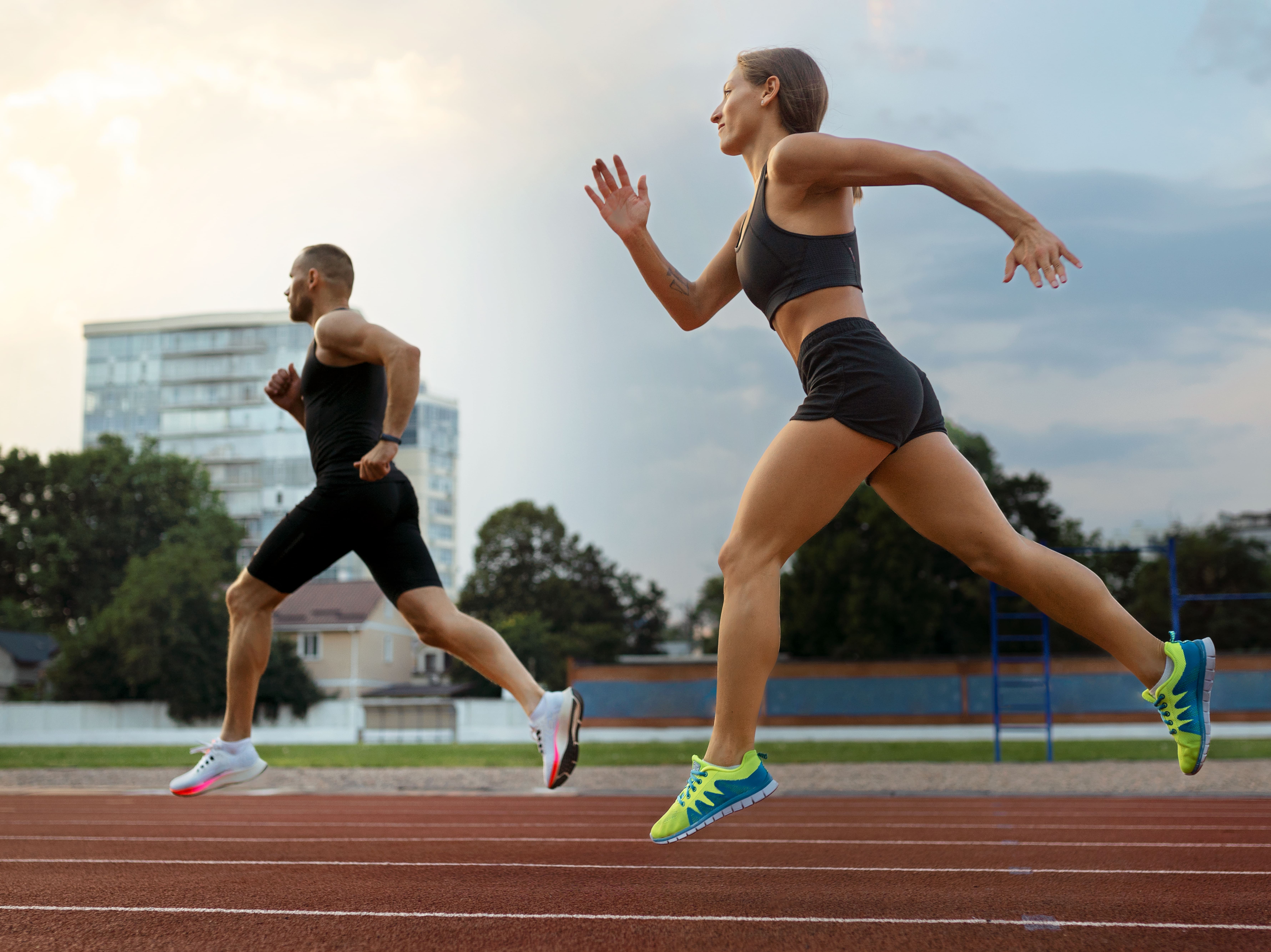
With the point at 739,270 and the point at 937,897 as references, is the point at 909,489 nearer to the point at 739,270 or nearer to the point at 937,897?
the point at 739,270

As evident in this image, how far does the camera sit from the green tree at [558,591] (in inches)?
2329

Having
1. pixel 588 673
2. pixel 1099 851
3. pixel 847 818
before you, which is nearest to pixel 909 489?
pixel 1099 851

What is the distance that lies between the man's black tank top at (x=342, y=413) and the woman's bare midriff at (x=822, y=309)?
2.19 metres

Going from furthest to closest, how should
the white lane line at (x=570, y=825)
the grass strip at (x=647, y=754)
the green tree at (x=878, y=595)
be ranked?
the green tree at (x=878, y=595), the grass strip at (x=647, y=754), the white lane line at (x=570, y=825)

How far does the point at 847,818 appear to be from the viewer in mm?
7344

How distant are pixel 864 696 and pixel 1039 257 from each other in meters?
35.5

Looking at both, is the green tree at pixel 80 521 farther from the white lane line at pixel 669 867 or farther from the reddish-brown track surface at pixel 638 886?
the white lane line at pixel 669 867

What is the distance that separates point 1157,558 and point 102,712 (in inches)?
1799

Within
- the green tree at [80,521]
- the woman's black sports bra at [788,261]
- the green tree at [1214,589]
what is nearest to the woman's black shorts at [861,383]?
the woman's black sports bra at [788,261]

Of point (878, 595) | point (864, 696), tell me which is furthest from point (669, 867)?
point (878, 595)

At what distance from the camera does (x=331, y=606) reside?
59.2 m

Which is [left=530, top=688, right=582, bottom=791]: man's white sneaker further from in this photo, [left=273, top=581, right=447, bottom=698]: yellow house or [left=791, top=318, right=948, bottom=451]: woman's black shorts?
[left=273, top=581, right=447, bottom=698]: yellow house

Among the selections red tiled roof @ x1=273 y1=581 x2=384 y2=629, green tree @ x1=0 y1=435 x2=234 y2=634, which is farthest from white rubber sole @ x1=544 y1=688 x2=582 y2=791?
green tree @ x1=0 y1=435 x2=234 y2=634

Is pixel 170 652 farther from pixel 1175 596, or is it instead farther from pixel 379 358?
pixel 379 358
